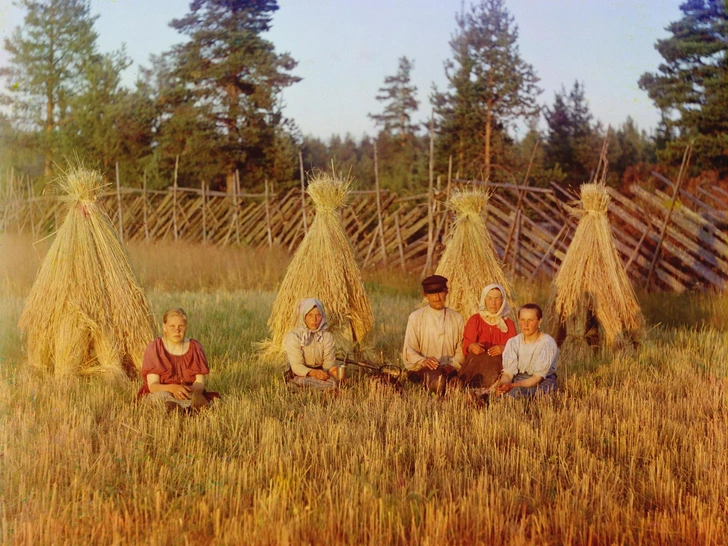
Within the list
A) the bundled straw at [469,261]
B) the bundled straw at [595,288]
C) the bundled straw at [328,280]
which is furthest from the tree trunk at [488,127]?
the bundled straw at [328,280]

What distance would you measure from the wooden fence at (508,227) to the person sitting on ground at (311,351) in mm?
2672

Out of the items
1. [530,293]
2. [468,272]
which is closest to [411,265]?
[530,293]

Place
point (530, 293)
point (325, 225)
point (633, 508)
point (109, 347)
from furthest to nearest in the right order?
point (530, 293) → point (325, 225) → point (109, 347) → point (633, 508)

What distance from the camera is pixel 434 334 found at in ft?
24.1

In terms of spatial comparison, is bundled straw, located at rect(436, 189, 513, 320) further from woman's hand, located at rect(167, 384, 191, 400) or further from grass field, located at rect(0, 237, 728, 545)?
woman's hand, located at rect(167, 384, 191, 400)

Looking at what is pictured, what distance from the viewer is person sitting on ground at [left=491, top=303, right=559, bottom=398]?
21.4 ft

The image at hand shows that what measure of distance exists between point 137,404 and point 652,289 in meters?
9.07

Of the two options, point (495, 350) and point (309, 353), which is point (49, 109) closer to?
point (309, 353)

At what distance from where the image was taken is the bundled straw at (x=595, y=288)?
28.6ft

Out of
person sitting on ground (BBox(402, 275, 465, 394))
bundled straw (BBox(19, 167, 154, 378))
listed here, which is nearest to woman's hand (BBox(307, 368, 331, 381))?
person sitting on ground (BBox(402, 275, 465, 394))

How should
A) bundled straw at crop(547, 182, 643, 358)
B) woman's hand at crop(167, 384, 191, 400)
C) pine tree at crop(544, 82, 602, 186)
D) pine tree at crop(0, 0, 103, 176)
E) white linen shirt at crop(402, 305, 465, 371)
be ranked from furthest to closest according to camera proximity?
pine tree at crop(544, 82, 602, 186) → pine tree at crop(0, 0, 103, 176) → bundled straw at crop(547, 182, 643, 358) → white linen shirt at crop(402, 305, 465, 371) → woman's hand at crop(167, 384, 191, 400)

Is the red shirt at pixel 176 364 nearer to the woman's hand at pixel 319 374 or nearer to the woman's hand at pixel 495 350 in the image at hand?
the woman's hand at pixel 319 374

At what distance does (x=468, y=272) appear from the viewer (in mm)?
8570

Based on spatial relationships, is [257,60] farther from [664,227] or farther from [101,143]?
[664,227]
